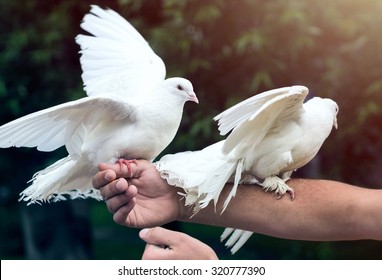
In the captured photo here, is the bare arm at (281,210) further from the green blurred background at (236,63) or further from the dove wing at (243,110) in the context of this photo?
the green blurred background at (236,63)

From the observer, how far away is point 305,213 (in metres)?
1.45

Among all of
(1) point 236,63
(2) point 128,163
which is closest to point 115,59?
(2) point 128,163

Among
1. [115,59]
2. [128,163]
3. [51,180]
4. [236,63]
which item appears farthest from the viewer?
[236,63]

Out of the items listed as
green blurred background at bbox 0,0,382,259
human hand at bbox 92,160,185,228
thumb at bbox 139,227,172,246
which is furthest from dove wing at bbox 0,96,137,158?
green blurred background at bbox 0,0,382,259

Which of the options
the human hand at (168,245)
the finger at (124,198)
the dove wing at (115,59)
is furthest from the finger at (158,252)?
the dove wing at (115,59)

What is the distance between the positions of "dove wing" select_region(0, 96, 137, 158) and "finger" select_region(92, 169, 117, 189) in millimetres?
127

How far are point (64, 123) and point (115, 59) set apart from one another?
382mm

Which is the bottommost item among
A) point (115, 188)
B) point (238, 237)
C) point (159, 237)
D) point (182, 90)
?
point (238, 237)

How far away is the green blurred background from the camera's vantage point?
103 inches

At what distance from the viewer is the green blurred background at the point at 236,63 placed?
2.63 m

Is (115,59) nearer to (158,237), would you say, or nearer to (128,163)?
(128,163)

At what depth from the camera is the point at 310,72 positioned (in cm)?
272

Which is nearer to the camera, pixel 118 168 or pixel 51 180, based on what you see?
pixel 118 168

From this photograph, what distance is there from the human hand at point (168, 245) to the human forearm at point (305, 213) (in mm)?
69
